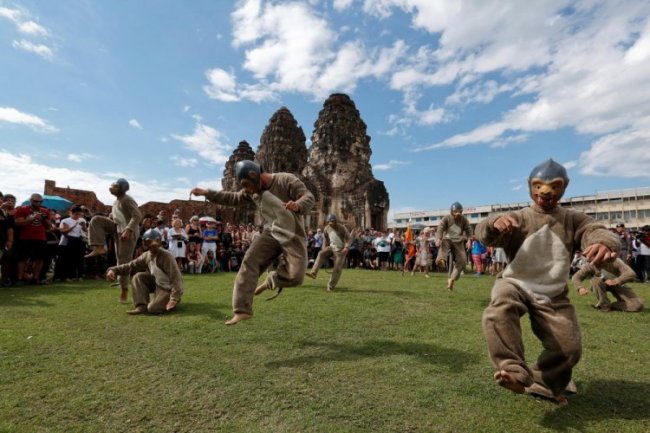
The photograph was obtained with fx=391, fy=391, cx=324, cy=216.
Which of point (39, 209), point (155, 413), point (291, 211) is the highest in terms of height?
point (39, 209)

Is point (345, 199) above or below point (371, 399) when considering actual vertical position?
above

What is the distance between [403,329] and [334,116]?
4179cm

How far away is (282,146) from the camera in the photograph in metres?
53.1

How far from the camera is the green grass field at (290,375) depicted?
2773 mm

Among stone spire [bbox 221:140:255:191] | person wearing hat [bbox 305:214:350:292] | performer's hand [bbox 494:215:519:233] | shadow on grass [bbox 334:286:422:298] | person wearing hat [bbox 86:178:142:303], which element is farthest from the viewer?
stone spire [bbox 221:140:255:191]

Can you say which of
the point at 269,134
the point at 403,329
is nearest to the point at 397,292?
the point at 403,329

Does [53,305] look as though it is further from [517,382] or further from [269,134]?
[269,134]

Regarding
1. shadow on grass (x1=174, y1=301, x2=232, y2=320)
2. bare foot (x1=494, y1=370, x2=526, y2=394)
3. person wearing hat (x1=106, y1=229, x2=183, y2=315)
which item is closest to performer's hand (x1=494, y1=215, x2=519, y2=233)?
bare foot (x1=494, y1=370, x2=526, y2=394)

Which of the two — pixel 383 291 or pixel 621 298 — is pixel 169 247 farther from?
pixel 621 298

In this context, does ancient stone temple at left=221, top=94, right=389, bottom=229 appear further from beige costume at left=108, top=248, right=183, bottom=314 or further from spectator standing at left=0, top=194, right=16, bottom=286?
beige costume at left=108, top=248, right=183, bottom=314

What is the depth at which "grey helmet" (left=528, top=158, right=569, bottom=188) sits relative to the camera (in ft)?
10.6

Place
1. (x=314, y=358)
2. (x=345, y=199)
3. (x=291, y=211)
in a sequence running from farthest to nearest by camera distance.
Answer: (x=345, y=199) < (x=291, y=211) < (x=314, y=358)

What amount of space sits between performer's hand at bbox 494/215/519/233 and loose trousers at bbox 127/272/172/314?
5496 millimetres

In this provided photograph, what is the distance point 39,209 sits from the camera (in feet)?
34.7
